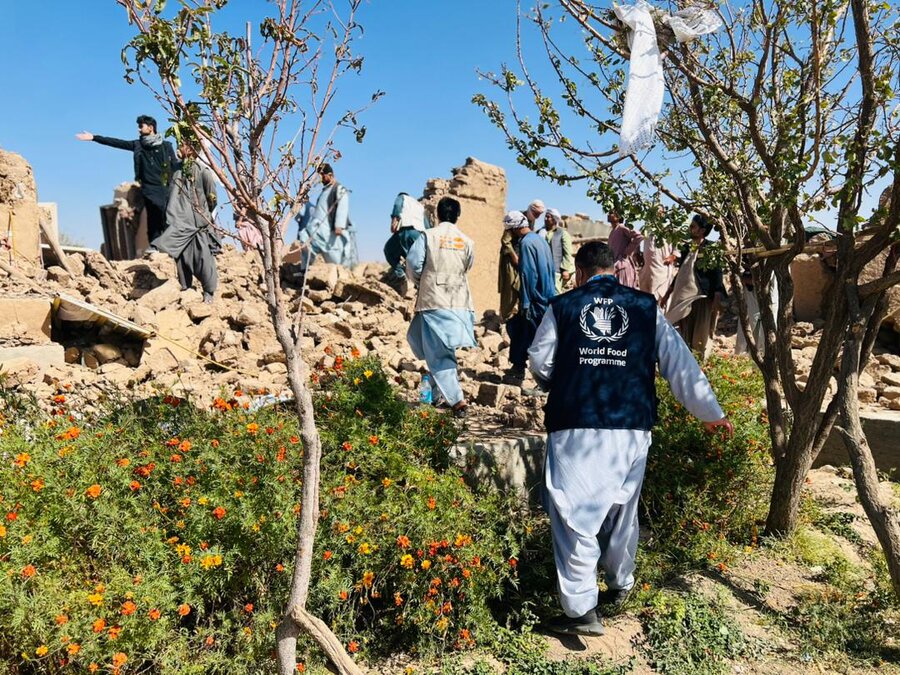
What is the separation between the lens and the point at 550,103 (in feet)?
12.7

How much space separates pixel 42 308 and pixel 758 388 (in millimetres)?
5506

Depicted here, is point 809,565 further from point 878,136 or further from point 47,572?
point 47,572

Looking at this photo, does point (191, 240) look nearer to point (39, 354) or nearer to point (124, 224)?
point (39, 354)

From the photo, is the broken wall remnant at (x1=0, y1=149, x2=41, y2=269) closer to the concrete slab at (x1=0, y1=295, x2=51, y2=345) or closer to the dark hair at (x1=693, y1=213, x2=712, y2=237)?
the concrete slab at (x1=0, y1=295, x2=51, y2=345)

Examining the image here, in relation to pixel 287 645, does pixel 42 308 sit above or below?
above

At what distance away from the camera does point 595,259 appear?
3.44 metres

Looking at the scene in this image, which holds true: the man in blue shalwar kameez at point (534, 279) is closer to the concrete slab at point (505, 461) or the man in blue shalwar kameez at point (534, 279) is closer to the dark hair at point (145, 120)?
the concrete slab at point (505, 461)

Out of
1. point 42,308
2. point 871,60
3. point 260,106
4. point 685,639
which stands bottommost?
point 685,639

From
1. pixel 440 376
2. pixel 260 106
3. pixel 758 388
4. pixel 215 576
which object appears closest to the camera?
pixel 260 106

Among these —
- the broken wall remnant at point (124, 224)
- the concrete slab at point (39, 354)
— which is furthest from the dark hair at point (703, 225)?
the broken wall remnant at point (124, 224)

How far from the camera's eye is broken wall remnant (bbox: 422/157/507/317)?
10.4 metres

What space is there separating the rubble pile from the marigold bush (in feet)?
2.52

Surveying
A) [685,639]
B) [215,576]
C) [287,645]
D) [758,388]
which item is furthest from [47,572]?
[758,388]

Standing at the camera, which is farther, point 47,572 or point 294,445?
point 294,445
